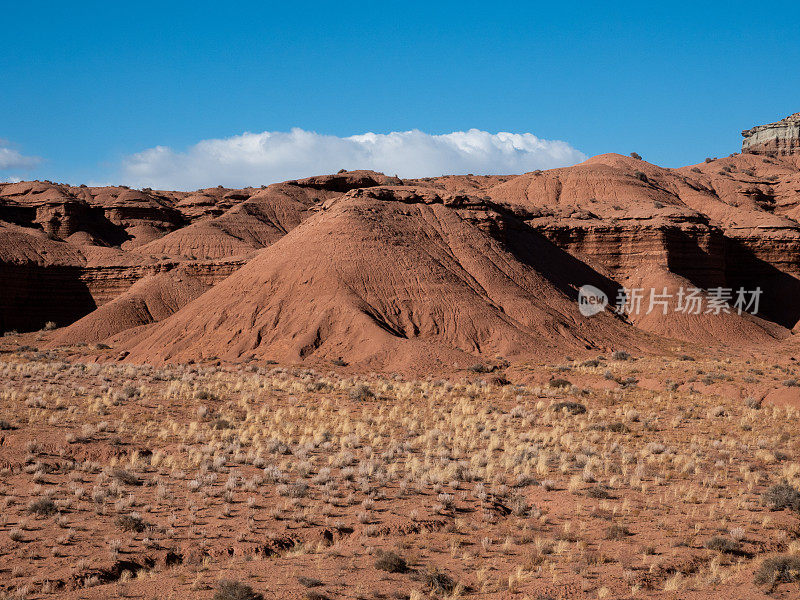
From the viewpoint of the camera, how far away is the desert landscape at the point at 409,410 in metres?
10.2

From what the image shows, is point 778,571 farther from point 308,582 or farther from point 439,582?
point 308,582

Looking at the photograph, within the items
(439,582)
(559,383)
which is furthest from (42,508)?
(559,383)

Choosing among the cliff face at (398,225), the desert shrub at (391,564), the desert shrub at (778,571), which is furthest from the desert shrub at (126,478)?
the cliff face at (398,225)

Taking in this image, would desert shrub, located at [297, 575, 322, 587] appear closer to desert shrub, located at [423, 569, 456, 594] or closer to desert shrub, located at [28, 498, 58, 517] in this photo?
desert shrub, located at [423, 569, 456, 594]

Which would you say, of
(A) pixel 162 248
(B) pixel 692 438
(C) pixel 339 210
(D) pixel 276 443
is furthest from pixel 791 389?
(A) pixel 162 248

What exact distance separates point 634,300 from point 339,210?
70.1 ft

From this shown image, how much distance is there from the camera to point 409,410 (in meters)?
22.4

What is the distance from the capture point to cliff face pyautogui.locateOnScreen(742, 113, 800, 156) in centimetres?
12538

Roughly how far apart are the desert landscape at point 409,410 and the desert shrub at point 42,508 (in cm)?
4

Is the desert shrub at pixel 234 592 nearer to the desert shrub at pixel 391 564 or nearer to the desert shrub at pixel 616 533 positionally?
the desert shrub at pixel 391 564

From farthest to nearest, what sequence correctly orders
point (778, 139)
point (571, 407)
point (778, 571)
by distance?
point (778, 139) → point (571, 407) → point (778, 571)

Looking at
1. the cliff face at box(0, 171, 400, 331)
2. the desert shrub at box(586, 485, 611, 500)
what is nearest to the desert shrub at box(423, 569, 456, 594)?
the desert shrub at box(586, 485, 611, 500)

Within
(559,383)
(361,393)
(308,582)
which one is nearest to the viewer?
(308,582)

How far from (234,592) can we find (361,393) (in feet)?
51.7
